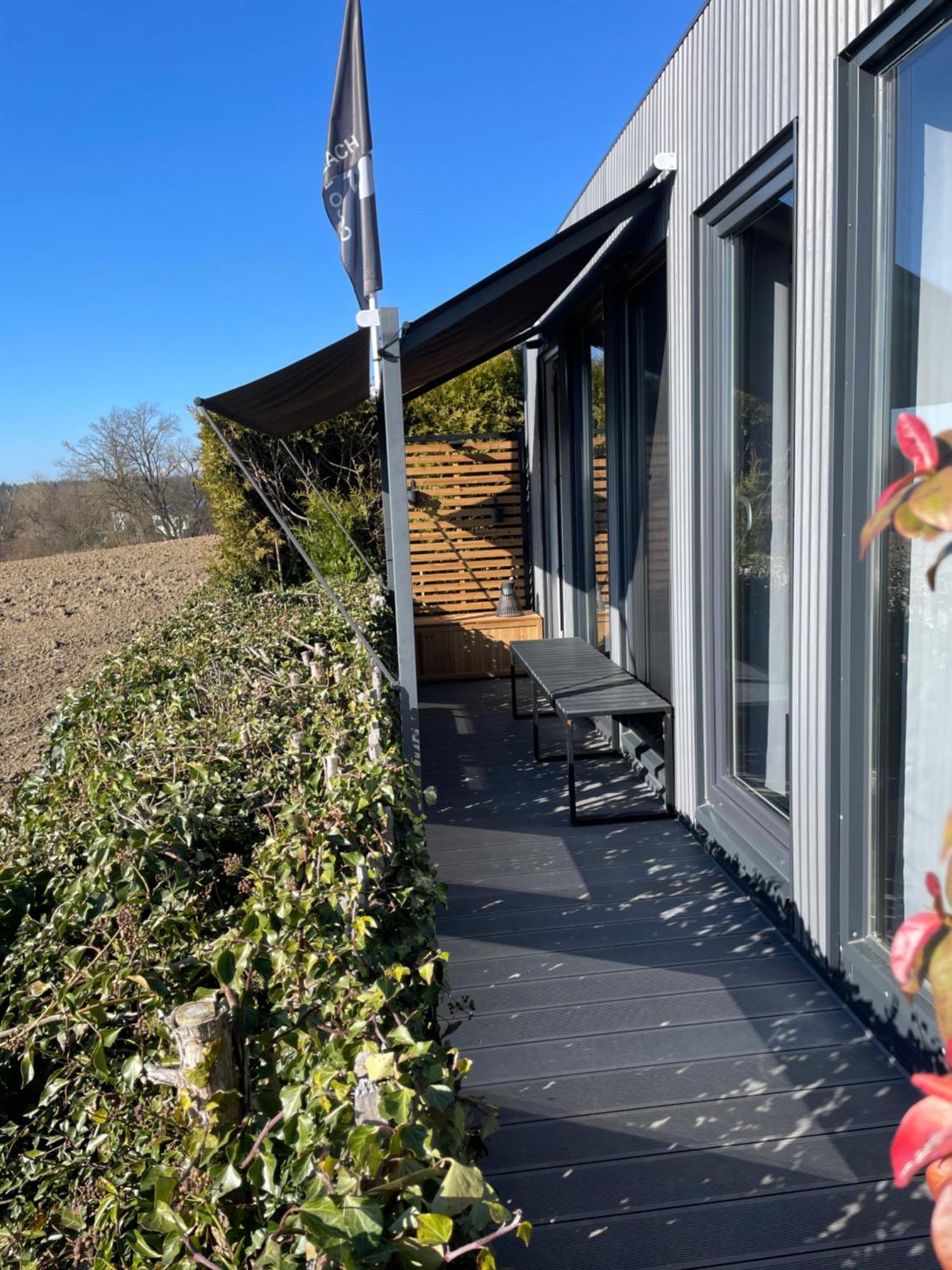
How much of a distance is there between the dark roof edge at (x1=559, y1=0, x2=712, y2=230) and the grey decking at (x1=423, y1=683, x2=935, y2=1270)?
10.5 ft

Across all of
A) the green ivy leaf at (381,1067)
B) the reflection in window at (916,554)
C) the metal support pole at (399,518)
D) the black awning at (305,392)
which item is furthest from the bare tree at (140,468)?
the green ivy leaf at (381,1067)

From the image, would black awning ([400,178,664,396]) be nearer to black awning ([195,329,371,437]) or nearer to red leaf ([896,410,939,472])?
black awning ([195,329,371,437])

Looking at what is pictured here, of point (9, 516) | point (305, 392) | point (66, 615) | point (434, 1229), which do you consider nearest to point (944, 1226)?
point (434, 1229)

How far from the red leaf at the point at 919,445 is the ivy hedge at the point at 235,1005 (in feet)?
2.74

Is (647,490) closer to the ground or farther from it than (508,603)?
farther from it

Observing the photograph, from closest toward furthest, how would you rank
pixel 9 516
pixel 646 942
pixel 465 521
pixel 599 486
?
pixel 646 942 → pixel 599 486 → pixel 465 521 → pixel 9 516

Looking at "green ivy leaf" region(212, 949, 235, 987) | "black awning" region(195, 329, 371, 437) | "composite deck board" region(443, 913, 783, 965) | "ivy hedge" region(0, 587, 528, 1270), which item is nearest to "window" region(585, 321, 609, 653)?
"black awning" region(195, 329, 371, 437)

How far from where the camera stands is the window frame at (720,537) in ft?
10.6

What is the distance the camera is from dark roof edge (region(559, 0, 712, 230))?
3477mm

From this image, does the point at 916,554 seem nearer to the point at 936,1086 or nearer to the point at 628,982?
the point at 628,982

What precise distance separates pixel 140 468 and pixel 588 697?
19.5 meters

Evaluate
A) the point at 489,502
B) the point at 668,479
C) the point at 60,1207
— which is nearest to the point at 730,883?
the point at 668,479

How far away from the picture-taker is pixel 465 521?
8.63 metres

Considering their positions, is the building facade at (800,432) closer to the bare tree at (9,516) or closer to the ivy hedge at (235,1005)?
the ivy hedge at (235,1005)
